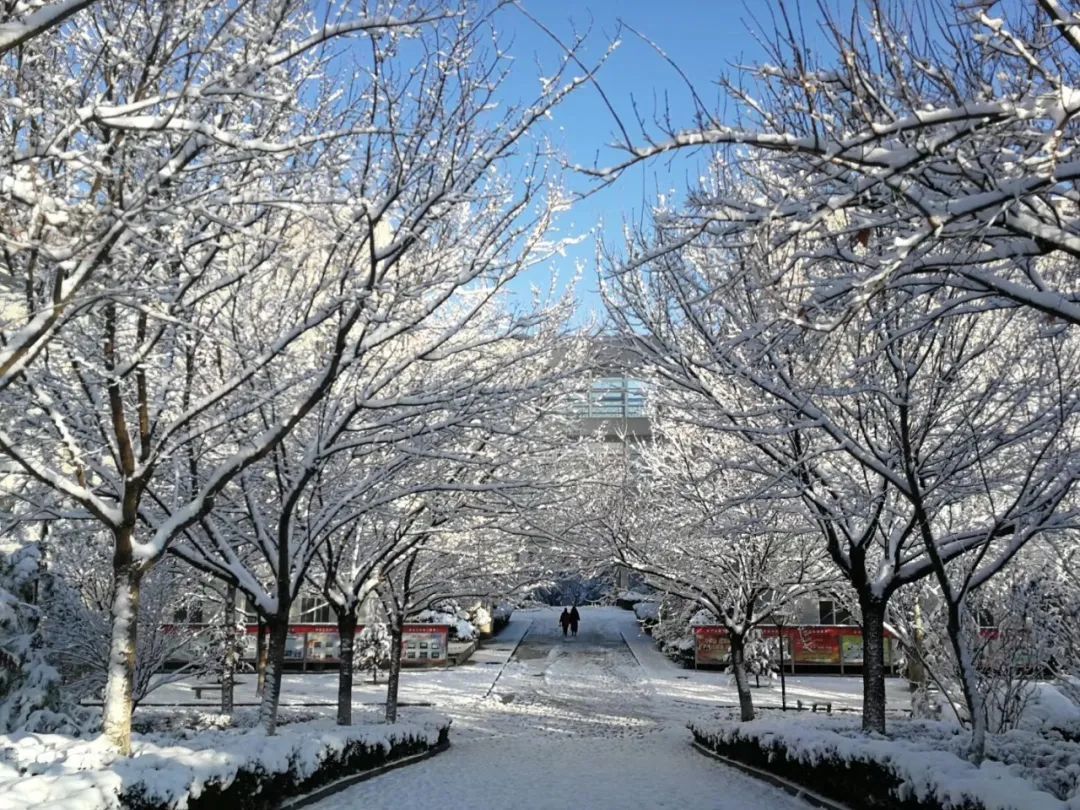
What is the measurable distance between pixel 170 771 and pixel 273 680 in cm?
445

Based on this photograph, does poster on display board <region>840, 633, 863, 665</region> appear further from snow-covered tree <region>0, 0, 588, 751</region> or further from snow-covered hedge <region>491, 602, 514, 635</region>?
snow-covered tree <region>0, 0, 588, 751</region>

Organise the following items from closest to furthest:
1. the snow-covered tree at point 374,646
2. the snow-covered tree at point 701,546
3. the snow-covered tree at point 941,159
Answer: the snow-covered tree at point 941,159
the snow-covered tree at point 701,546
the snow-covered tree at point 374,646

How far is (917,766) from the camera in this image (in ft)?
23.5

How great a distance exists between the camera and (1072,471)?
27.3 ft

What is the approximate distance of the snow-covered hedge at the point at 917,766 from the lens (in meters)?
6.13

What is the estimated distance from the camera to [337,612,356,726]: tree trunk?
1494 centimetres

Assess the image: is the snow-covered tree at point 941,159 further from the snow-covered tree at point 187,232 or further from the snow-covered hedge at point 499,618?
the snow-covered hedge at point 499,618

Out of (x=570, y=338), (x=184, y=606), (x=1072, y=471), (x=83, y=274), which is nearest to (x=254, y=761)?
(x=83, y=274)

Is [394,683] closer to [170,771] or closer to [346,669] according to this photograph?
[346,669]

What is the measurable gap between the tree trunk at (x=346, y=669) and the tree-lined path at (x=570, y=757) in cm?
161

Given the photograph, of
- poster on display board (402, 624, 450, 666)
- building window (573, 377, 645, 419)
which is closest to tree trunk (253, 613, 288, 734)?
building window (573, 377, 645, 419)

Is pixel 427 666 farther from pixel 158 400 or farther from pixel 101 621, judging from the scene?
pixel 158 400

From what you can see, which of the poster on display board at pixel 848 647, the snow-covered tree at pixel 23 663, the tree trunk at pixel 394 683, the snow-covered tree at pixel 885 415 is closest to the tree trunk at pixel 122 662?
the snow-covered tree at pixel 23 663

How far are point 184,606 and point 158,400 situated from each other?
14.6 metres
